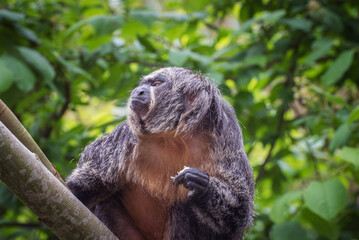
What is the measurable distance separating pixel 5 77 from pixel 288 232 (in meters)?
2.96

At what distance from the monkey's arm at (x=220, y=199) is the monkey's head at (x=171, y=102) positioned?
0.51 m

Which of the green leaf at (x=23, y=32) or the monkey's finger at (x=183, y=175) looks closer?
the monkey's finger at (x=183, y=175)

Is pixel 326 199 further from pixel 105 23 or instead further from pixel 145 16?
pixel 105 23

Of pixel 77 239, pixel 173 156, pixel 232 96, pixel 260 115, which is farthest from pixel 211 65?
pixel 77 239

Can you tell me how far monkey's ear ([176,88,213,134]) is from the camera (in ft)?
11.7

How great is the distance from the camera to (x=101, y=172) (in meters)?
3.71

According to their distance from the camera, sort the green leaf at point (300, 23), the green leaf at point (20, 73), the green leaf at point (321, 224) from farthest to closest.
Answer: the green leaf at point (300, 23) → the green leaf at point (321, 224) → the green leaf at point (20, 73)

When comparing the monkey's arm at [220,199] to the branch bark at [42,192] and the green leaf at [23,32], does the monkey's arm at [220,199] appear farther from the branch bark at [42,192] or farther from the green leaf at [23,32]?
the green leaf at [23,32]

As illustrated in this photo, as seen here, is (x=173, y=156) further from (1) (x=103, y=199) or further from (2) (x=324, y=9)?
(2) (x=324, y=9)

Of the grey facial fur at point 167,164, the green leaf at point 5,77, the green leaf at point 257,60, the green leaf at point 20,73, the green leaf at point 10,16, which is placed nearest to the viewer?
the grey facial fur at point 167,164

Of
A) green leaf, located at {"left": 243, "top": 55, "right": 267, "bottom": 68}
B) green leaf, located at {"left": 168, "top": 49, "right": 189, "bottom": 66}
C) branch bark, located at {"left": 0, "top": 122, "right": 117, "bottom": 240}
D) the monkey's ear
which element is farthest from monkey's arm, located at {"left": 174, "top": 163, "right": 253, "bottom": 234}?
green leaf, located at {"left": 243, "top": 55, "right": 267, "bottom": 68}

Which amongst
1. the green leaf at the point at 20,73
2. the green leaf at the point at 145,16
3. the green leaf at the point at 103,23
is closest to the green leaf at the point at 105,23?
the green leaf at the point at 103,23

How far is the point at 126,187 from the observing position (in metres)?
3.79

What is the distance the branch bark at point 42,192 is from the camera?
8.01 ft
